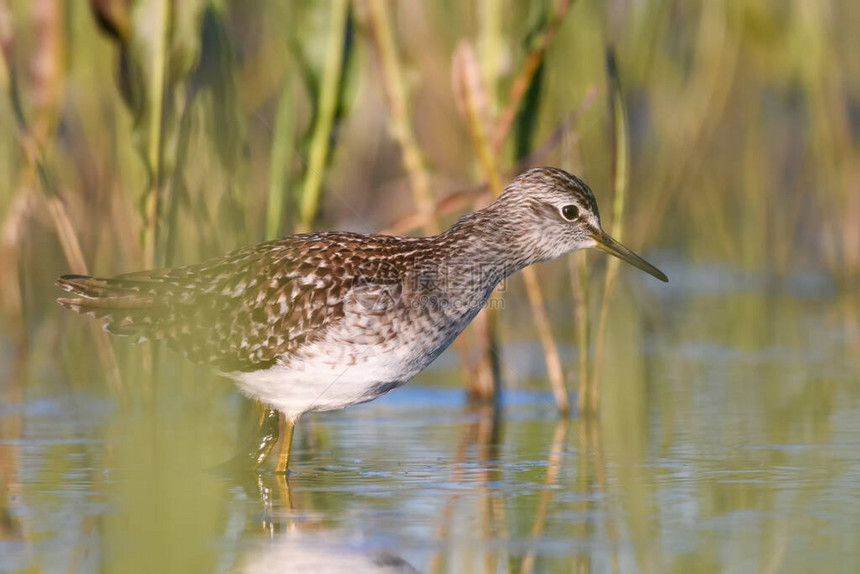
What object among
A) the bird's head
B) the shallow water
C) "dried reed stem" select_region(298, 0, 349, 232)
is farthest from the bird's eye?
"dried reed stem" select_region(298, 0, 349, 232)

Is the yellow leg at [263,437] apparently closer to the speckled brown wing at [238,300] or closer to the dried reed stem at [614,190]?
the speckled brown wing at [238,300]

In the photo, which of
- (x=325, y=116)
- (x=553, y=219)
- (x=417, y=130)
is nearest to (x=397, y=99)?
(x=325, y=116)

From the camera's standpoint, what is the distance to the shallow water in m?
4.82

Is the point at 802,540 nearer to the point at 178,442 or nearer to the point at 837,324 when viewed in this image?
the point at 178,442

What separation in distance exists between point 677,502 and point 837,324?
5.18 meters

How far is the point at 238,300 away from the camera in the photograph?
22.5ft

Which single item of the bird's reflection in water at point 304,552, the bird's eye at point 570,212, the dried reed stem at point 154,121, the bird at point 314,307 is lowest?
the bird's reflection in water at point 304,552

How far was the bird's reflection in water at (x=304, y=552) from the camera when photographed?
4.79m

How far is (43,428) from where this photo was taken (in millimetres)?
7512

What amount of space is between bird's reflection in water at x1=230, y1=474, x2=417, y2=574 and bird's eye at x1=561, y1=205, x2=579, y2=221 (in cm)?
257

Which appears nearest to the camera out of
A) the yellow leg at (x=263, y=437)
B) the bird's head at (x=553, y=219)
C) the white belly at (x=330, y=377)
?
the white belly at (x=330, y=377)

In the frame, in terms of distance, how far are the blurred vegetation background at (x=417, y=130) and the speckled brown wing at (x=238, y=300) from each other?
469mm

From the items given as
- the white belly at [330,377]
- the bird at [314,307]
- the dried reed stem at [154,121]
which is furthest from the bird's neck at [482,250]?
the dried reed stem at [154,121]

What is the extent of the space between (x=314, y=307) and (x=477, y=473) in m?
1.19
